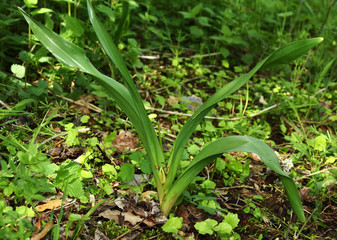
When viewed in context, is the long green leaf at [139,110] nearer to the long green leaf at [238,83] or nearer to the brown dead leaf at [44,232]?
the long green leaf at [238,83]

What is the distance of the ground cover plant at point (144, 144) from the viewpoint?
1241 millimetres

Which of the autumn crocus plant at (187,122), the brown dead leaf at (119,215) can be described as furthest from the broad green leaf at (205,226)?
the brown dead leaf at (119,215)

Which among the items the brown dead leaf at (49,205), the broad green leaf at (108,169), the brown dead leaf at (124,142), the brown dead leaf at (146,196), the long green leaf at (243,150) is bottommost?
the brown dead leaf at (146,196)

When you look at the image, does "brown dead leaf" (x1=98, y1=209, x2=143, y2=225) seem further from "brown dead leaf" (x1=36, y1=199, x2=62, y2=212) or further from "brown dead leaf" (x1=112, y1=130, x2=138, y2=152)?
"brown dead leaf" (x1=112, y1=130, x2=138, y2=152)

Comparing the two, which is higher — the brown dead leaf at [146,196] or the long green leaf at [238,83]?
the long green leaf at [238,83]

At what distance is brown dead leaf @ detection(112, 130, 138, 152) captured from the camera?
1.82 metres

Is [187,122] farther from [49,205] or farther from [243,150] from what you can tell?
[49,205]

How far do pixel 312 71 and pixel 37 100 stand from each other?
8.18 feet

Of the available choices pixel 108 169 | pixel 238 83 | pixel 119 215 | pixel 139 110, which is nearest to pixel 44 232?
pixel 119 215

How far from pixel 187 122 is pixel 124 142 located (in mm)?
619

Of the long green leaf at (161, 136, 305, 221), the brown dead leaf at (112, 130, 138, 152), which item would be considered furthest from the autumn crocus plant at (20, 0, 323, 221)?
the brown dead leaf at (112, 130, 138, 152)

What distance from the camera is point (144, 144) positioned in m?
1.40

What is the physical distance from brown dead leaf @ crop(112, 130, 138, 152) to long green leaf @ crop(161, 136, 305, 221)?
1.74ft

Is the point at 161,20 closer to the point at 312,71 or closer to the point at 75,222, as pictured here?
the point at 312,71
